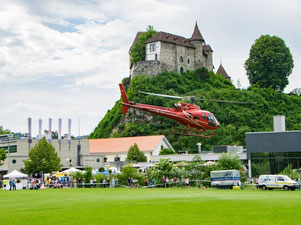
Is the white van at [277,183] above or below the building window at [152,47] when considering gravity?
below

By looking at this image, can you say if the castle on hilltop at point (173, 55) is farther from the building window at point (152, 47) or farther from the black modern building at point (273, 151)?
the black modern building at point (273, 151)

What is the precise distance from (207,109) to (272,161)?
188 feet

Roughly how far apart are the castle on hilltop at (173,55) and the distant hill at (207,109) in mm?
2744

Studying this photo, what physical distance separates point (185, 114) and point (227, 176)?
292 inches

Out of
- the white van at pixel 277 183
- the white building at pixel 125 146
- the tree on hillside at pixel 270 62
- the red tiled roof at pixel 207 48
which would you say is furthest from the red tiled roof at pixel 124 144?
the white van at pixel 277 183

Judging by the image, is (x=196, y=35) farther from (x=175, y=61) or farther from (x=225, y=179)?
(x=225, y=179)

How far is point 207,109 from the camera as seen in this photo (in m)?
115

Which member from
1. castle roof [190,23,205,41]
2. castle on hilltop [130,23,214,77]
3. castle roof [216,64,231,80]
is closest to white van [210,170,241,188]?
castle on hilltop [130,23,214,77]

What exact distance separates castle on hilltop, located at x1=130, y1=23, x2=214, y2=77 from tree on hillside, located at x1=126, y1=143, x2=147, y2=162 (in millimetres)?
38494

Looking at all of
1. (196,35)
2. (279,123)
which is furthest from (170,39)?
(279,123)

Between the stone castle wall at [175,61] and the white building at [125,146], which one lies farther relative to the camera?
the stone castle wall at [175,61]

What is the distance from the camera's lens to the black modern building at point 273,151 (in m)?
56.3

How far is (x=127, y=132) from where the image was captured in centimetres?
11444

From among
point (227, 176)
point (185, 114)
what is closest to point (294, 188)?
point (227, 176)
